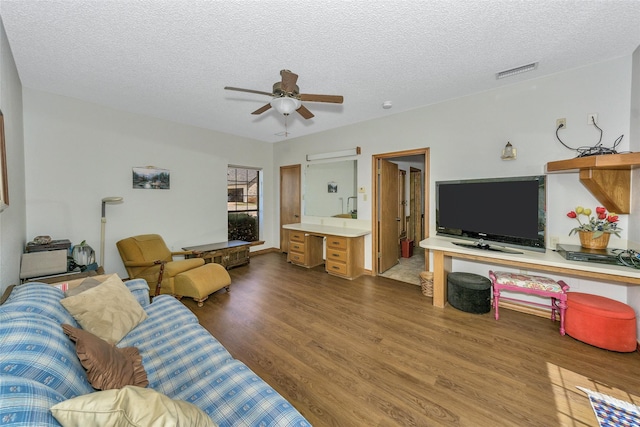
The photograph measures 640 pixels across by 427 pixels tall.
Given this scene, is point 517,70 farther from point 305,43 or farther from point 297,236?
point 297,236

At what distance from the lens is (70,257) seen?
303 centimetres

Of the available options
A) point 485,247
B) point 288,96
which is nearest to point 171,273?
point 288,96

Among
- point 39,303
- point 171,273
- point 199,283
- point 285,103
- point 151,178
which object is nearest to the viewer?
point 39,303

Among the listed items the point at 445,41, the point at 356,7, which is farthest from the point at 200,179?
the point at 445,41

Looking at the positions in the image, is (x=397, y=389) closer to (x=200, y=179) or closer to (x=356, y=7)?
(x=356, y=7)

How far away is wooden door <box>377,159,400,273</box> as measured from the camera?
170 inches

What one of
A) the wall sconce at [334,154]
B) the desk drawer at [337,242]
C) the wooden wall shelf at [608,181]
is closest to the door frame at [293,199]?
the wall sconce at [334,154]

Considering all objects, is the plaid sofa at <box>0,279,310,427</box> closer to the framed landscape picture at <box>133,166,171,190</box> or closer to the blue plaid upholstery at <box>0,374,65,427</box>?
the blue plaid upholstery at <box>0,374,65,427</box>

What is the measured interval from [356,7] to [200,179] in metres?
4.02

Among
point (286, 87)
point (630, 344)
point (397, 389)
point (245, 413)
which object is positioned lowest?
point (397, 389)

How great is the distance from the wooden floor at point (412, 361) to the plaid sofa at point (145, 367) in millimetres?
588

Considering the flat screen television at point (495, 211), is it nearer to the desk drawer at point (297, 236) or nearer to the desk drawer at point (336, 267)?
the desk drawer at point (336, 267)

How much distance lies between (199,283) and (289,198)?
124 inches

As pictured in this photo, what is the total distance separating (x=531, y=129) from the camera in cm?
285
